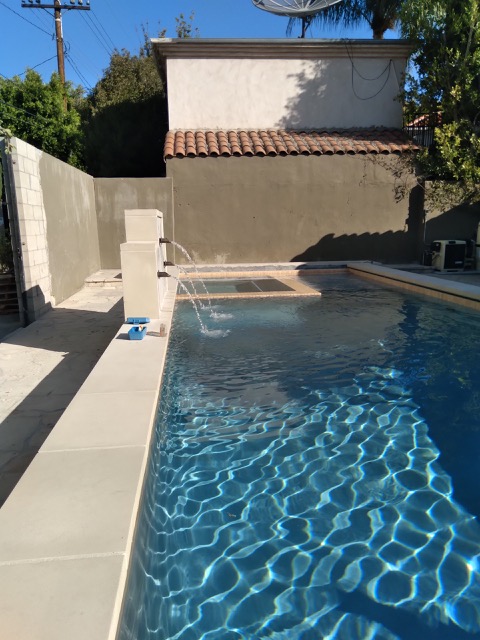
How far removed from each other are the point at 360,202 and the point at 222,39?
19.5 feet

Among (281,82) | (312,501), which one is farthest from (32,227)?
(281,82)

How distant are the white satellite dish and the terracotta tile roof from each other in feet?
12.7

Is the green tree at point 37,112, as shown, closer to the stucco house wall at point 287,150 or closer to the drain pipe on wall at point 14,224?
the stucco house wall at point 287,150

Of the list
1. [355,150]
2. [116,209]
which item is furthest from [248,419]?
[355,150]

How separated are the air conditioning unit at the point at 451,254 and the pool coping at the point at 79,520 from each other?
33.2 feet

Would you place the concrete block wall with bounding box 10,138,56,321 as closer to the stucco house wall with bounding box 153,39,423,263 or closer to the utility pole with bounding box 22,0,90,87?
the stucco house wall with bounding box 153,39,423,263

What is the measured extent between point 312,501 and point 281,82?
1357cm

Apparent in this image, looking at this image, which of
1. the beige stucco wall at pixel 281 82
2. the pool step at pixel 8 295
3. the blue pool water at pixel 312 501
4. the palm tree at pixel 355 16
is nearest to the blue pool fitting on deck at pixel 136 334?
the blue pool water at pixel 312 501

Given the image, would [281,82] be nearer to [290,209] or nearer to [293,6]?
[293,6]

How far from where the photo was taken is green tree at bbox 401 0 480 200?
11922 millimetres

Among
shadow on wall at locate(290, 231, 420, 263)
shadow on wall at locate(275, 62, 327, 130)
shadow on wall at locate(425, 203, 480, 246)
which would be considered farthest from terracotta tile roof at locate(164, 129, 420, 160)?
shadow on wall at locate(290, 231, 420, 263)

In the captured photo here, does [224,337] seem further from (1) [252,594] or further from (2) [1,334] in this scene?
(1) [252,594]

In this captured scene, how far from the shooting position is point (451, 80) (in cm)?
1256

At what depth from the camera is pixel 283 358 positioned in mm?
5371
